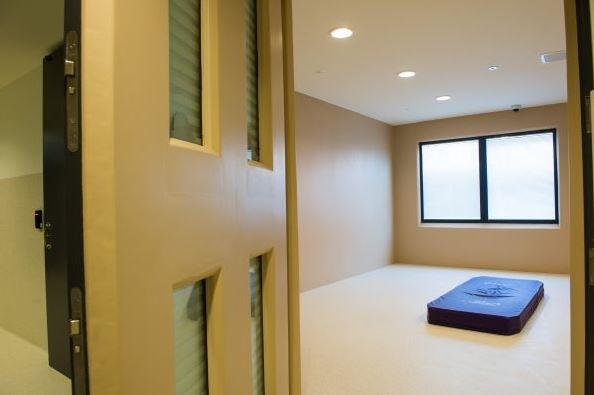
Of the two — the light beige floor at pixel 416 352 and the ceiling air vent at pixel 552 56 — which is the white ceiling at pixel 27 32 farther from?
the ceiling air vent at pixel 552 56

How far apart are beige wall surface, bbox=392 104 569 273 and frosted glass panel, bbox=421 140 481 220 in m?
0.22

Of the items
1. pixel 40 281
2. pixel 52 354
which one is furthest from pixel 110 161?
pixel 40 281

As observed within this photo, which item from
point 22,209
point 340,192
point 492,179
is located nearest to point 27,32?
point 22,209

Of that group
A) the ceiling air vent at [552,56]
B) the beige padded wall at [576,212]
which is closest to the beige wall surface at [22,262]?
the beige padded wall at [576,212]

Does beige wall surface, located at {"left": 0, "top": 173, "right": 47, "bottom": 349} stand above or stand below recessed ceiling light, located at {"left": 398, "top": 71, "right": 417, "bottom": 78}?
below

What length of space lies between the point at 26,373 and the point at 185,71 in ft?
9.50

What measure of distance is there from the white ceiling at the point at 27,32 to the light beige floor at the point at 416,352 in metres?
2.73

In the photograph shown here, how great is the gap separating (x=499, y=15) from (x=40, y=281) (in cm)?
412

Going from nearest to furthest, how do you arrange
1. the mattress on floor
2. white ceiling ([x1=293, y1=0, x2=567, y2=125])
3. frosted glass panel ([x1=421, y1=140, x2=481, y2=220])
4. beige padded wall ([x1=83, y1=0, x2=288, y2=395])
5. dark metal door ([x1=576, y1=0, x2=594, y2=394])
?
beige padded wall ([x1=83, y1=0, x2=288, y2=395]) < dark metal door ([x1=576, y1=0, x2=594, y2=394]) < white ceiling ([x1=293, y1=0, x2=567, y2=125]) < the mattress on floor < frosted glass panel ([x1=421, y1=140, x2=481, y2=220])

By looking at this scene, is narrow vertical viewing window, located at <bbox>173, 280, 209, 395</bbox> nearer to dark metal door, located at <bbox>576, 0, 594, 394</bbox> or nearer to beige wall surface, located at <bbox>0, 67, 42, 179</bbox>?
dark metal door, located at <bbox>576, 0, 594, 394</bbox>

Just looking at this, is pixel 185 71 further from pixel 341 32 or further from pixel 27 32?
pixel 341 32

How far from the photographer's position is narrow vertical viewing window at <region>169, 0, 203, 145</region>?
91cm

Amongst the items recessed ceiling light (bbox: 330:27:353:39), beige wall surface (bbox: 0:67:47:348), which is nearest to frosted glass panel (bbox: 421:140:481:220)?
recessed ceiling light (bbox: 330:27:353:39)

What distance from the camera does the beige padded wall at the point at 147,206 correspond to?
2.22 ft
